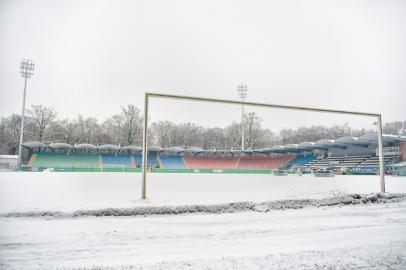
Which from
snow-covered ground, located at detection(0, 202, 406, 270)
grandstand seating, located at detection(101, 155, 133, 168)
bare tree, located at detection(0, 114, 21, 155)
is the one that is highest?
bare tree, located at detection(0, 114, 21, 155)

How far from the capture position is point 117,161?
129 ft

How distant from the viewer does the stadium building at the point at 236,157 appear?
28781 millimetres

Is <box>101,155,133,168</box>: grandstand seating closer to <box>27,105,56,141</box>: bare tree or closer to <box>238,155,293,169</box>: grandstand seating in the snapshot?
<box>27,105,56,141</box>: bare tree

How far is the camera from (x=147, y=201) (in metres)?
6.43

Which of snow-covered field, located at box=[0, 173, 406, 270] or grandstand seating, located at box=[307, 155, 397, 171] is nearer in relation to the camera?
snow-covered field, located at box=[0, 173, 406, 270]

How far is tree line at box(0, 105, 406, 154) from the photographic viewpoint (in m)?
45.8

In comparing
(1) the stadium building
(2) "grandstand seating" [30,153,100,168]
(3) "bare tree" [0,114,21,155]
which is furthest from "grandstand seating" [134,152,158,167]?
(3) "bare tree" [0,114,21,155]

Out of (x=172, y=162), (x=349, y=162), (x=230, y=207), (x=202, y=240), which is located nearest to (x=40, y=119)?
(x=172, y=162)

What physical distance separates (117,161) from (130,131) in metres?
8.85

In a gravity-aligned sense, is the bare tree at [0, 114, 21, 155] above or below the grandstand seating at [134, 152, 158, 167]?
above

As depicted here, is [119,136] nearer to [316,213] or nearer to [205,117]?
[205,117]

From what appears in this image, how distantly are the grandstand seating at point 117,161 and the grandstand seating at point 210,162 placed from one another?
29.1 feet

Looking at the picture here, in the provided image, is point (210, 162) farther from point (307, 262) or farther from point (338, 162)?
point (307, 262)

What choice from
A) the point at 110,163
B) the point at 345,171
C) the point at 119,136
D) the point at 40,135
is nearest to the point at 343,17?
the point at 345,171
